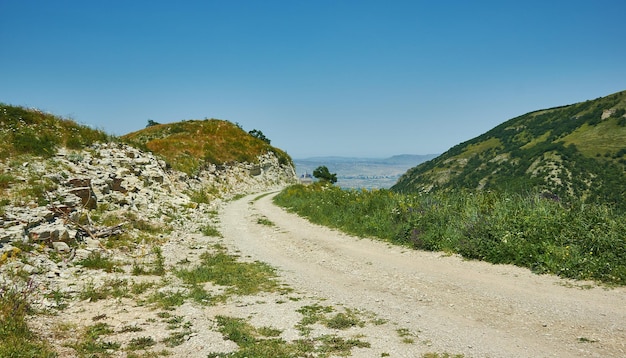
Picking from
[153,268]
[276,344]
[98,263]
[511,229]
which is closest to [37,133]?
[98,263]

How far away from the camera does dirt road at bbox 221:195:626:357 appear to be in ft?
22.1

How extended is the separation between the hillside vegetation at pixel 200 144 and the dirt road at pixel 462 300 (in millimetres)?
31920

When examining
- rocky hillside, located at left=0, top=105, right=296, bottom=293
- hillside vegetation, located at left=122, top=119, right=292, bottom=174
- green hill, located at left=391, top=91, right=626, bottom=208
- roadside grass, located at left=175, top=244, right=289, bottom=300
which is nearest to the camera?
roadside grass, located at left=175, top=244, right=289, bottom=300

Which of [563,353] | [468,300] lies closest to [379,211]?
[468,300]

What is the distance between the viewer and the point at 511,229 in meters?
13.1

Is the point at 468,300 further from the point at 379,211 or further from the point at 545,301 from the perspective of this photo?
the point at 379,211

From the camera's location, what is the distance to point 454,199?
1852 cm

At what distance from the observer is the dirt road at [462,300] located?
265 inches

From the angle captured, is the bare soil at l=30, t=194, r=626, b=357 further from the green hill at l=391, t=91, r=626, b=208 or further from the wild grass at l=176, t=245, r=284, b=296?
the green hill at l=391, t=91, r=626, b=208

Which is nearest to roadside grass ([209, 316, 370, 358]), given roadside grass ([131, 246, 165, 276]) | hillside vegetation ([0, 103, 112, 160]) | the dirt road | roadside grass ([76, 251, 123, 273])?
the dirt road

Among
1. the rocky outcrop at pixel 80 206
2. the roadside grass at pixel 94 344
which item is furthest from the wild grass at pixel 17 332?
the rocky outcrop at pixel 80 206

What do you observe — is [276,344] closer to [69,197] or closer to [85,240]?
[85,240]

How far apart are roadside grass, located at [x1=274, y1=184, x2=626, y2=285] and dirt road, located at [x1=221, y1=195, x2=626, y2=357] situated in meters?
0.70

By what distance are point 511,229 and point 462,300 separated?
5.38m
